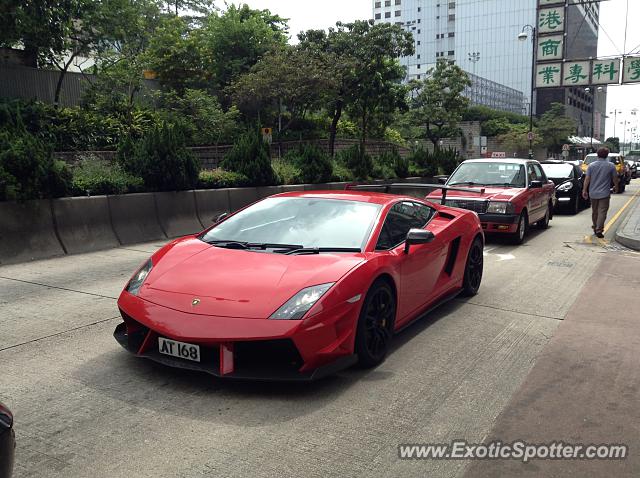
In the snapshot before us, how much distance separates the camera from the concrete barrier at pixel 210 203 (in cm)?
1246

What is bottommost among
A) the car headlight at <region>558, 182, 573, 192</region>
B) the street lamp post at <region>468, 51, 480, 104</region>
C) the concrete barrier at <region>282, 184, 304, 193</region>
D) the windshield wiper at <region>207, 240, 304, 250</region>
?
the car headlight at <region>558, 182, 573, 192</region>

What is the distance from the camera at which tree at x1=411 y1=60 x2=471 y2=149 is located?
43.7 m

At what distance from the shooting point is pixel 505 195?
36.4ft

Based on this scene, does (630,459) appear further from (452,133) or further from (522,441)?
(452,133)

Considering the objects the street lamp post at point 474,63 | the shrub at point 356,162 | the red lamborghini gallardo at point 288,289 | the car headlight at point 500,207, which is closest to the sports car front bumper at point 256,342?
the red lamborghini gallardo at point 288,289

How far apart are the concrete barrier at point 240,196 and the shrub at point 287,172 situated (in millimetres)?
1309

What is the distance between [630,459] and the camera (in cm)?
317

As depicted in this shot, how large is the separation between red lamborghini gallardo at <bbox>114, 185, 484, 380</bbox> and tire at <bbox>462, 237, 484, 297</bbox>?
1024 mm

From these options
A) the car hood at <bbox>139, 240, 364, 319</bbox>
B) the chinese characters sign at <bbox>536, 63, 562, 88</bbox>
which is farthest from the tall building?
the car hood at <bbox>139, 240, 364, 319</bbox>

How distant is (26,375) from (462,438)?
10.0ft

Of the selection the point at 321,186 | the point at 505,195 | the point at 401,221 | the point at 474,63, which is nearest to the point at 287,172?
the point at 321,186

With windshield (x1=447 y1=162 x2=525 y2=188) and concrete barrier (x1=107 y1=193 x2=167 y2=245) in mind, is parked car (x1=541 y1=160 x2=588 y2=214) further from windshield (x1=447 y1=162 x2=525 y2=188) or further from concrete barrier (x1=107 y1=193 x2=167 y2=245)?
concrete barrier (x1=107 y1=193 x2=167 y2=245)

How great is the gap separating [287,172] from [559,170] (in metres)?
9.06

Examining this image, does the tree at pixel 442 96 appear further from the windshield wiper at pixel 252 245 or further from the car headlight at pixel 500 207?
the windshield wiper at pixel 252 245
